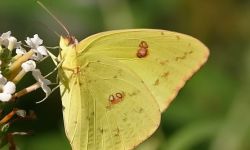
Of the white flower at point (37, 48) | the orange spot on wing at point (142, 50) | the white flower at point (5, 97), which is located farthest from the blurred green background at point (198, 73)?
the white flower at point (5, 97)

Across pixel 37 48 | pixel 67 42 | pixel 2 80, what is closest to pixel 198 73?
pixel 67 42

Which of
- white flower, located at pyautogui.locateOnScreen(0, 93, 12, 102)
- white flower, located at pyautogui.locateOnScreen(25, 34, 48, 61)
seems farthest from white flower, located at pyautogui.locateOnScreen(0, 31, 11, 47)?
white flower, located at pyautogui.locateOnScreen(0, 93, 12, 102)

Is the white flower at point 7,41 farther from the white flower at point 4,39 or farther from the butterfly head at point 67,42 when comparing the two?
the butterfly head at point 67,42

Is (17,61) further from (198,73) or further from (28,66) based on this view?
(198,73)

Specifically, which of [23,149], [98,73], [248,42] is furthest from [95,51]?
[248,42]

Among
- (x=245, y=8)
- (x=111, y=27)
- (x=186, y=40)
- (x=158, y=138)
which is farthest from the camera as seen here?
(x=245, y=8)

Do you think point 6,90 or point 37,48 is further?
point 37,48

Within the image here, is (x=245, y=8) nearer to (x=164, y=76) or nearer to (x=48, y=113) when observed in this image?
(x=48, y=113)
